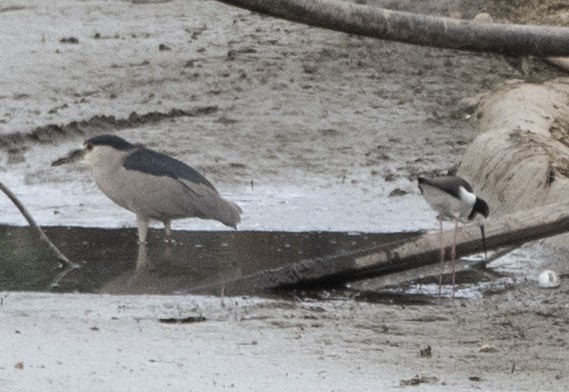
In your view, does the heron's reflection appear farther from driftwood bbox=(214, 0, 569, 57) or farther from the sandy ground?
driftwood bbox=(214, 0, 569, 57)

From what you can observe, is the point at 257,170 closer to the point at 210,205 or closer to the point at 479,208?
the point at 210,205

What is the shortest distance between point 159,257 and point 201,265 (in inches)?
14.3

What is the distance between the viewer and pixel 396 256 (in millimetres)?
7984

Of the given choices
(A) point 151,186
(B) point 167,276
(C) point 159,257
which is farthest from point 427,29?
(A) point 151,186

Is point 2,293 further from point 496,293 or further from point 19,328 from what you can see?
point 496,293

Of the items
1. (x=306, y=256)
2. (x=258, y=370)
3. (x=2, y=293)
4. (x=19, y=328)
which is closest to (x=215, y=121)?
(x=306, y=256)

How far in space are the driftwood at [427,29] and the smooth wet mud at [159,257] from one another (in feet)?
11.2

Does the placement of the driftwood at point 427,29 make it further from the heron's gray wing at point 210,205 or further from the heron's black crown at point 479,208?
the heron's gray wing at point 210,205

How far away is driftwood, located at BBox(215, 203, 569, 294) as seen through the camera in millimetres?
8008

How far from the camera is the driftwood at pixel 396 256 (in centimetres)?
801

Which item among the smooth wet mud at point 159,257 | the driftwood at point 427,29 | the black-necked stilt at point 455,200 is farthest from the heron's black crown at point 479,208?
the driftwood at point 427,29

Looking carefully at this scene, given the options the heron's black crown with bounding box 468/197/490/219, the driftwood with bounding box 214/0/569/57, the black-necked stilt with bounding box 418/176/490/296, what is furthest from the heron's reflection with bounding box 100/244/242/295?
the driftwood with bounding box 214/0/569/57

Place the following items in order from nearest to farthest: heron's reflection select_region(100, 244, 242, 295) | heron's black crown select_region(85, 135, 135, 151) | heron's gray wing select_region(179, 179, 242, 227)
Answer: heron's reflection select_region(100, 244, 242, 295) → heron's gray wing select_region(179, 179, 242, 227) → heron's black crown select_region(85, 135, 135, 151)

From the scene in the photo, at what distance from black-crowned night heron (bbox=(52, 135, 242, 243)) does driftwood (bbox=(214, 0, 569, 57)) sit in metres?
4.46
